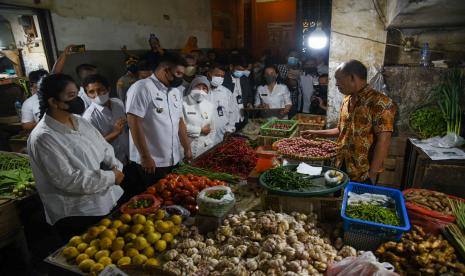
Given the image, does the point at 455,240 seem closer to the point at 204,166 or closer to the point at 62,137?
the point at 204,166

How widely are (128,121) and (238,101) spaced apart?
147 inches

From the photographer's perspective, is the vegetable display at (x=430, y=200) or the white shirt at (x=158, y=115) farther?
the white shirt at (x=158, y=115)

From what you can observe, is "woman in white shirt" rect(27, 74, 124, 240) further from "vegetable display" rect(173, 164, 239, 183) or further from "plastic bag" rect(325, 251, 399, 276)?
"plastic bag" rect(325, 251, 399, 276)

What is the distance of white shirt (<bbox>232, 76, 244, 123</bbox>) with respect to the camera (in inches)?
279

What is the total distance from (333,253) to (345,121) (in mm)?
2014

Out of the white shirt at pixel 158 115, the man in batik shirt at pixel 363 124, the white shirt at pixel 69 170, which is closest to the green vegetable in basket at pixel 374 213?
the man in batik shirt at pixel 363 124

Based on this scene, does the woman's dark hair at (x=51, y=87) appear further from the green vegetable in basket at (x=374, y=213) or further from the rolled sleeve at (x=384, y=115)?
the rolled sleeve at (x=384, y=115)

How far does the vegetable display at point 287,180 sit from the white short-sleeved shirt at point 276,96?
4355mm

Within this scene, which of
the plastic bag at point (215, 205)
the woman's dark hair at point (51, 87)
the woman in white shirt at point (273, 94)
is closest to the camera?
the plastic bag at point (215, 205)

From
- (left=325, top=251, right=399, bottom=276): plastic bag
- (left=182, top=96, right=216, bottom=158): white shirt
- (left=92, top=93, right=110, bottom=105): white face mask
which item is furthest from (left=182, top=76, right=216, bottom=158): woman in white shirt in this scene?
(left=325, top=251, right=399, bottom=276): plastic bag

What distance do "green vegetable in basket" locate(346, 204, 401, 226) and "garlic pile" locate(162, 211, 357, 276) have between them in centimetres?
27

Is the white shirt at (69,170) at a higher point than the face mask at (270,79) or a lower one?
lower

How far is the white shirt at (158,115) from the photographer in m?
3.93

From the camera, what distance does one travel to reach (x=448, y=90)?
4.37 metres
